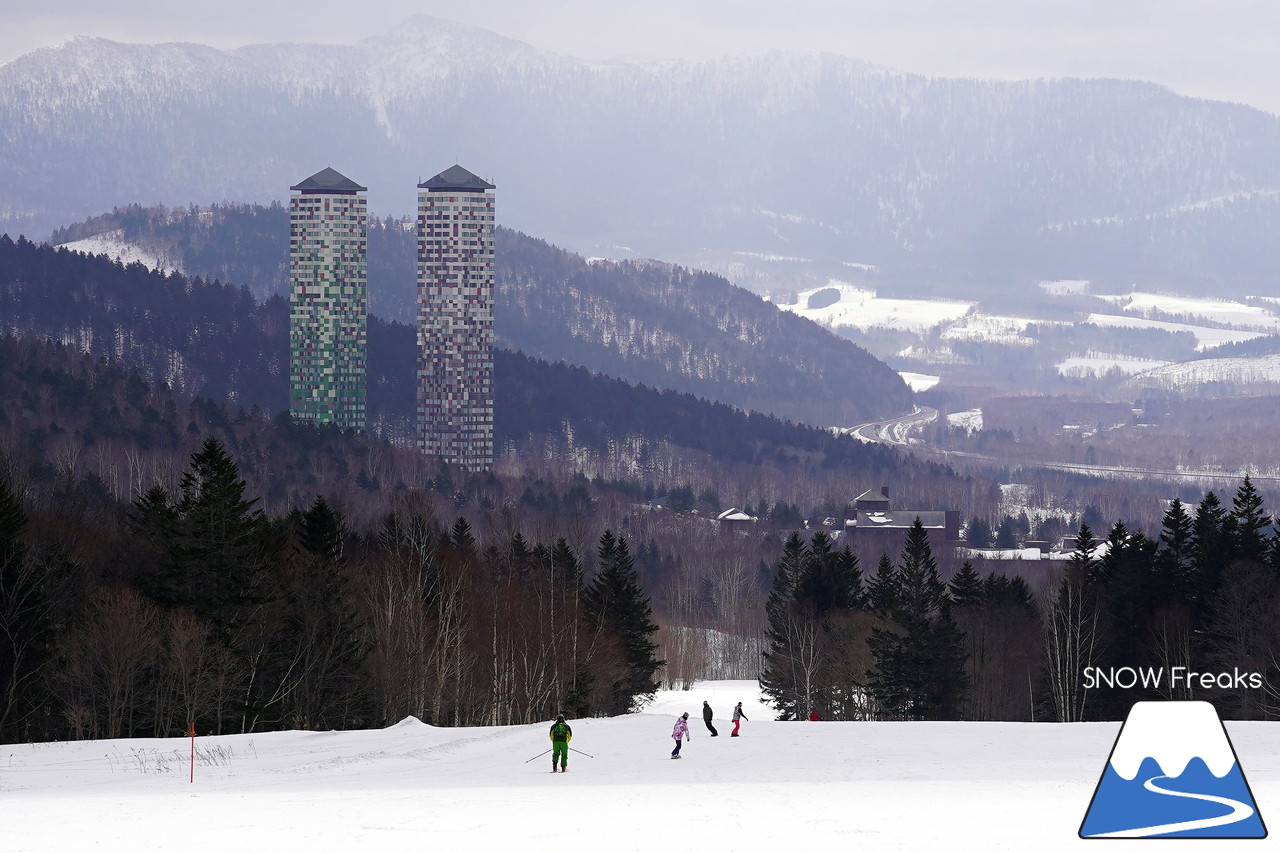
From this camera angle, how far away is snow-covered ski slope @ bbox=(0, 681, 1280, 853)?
3456cm

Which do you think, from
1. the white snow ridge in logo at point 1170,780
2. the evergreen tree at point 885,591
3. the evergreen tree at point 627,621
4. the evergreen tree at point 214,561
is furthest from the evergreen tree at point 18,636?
the evergreen tree at point 885,591

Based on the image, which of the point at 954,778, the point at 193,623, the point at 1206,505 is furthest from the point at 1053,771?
the point at 1206,505

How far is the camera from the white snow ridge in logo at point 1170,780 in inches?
933

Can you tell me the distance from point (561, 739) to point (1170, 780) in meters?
23.0

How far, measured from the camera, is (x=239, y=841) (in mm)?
34250

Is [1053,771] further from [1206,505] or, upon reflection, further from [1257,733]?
[1206,505]

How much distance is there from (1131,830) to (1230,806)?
1.33 metres

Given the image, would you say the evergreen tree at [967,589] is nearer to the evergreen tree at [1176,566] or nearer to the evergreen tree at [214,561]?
the evergreen tree at [1176,566]

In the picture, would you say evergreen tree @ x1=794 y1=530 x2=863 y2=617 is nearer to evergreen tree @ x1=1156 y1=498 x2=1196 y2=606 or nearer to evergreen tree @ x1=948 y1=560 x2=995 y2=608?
evergreen tree @ x1=948 y1=560 x2=995 y2=608

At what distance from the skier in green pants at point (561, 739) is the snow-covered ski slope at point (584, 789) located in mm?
858

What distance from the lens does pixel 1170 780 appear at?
2422 centimetres

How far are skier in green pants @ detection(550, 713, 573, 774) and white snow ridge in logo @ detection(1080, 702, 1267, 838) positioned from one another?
71.2ft

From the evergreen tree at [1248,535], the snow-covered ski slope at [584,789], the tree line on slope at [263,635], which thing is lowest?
the snow-covered ski slope at [584,789]

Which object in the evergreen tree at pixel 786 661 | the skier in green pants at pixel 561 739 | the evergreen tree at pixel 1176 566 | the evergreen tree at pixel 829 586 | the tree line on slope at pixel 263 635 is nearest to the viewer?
the skier in green pants at pixel 561 739
